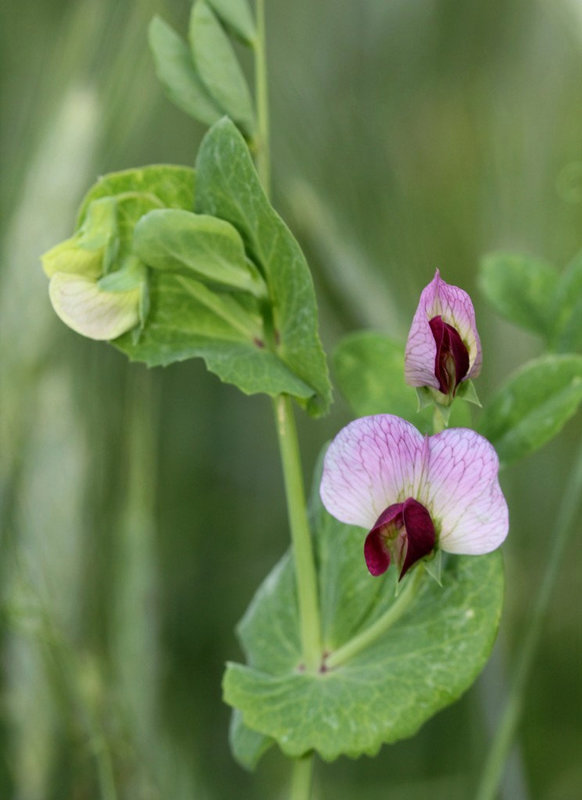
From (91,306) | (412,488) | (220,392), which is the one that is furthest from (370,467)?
(220,392)

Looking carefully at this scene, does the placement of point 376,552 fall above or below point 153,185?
below

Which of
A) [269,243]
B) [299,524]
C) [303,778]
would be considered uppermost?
[269,243]

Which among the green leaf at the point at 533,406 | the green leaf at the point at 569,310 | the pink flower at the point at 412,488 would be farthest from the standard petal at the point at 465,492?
the green leaf at the point at 569,310

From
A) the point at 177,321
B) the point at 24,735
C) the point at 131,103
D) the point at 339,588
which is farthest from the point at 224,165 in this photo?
the point at 24,735

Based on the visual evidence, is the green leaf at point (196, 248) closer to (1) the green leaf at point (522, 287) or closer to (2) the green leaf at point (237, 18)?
(2) the green leaf at point (237, 18)

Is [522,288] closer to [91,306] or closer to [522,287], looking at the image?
[522,287]

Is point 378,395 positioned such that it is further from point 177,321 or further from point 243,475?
point 243,475

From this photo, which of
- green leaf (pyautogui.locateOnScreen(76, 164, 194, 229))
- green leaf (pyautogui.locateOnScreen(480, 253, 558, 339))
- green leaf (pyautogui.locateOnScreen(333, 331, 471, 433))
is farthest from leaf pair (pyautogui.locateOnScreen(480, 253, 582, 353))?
green leaf (pyautogui.locateOnScreen(76, 164, 194, 229))
